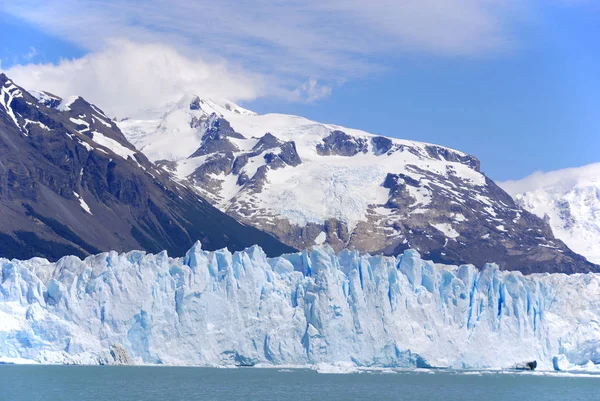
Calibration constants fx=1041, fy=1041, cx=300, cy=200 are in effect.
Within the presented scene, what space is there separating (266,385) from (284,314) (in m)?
13.8

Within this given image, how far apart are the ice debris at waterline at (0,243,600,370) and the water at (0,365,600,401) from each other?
6.89 feet

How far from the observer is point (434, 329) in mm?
99562

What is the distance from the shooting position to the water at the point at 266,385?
244ft

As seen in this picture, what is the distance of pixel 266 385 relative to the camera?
82.6 metres

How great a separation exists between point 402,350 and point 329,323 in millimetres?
7661

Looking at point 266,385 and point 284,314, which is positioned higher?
point 284,314

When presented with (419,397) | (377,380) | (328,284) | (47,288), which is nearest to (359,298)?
(328,284)

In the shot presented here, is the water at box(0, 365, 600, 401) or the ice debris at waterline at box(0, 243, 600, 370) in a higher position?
the ice debris at waterline at box(0, 243, 600, 370)

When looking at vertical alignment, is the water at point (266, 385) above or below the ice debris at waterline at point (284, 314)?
below

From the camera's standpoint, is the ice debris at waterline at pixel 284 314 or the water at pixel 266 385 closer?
the water at pixel 266 385

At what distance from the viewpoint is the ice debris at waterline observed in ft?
308

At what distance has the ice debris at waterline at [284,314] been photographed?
93.8m

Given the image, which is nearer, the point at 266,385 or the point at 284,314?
the point at 266,385

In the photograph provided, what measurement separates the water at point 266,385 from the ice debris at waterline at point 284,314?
2099 millimetres
